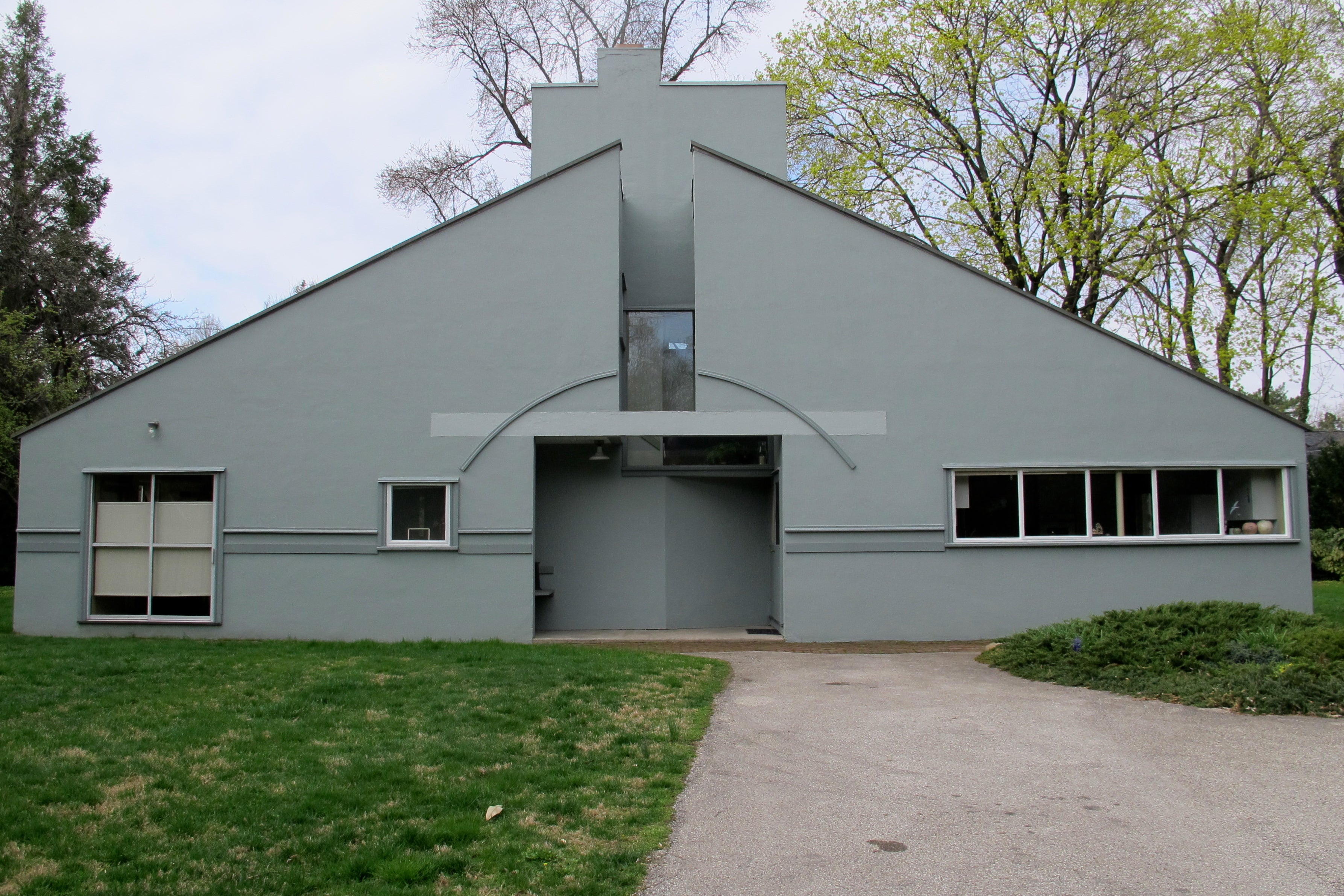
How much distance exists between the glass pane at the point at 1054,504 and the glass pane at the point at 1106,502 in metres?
0.19

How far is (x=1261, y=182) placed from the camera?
2262cm

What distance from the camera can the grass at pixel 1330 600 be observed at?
15.2 m

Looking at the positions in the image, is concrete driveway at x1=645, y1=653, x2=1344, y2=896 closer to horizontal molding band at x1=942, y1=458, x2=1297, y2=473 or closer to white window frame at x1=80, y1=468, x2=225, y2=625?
horizontal molding band at x1=942, y1=458, x2=1297, y2=473

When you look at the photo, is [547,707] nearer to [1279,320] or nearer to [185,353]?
[185,353]

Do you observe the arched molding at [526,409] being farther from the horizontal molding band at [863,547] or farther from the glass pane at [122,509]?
the glass pane at [122,509]

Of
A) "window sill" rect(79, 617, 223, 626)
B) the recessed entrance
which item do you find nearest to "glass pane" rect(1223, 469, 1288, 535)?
the recessed entrance

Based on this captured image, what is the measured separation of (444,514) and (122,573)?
448 cm

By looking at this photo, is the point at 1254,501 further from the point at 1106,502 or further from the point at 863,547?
the point at 863,547

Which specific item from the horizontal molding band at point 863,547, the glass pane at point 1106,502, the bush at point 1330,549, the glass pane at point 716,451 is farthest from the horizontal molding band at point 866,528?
the bush at point 1330,549

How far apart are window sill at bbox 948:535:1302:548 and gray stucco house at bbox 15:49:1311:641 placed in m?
0.03

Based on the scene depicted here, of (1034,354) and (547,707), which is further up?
(1034,354)

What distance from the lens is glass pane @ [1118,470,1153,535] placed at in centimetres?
1369

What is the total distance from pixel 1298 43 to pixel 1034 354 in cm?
1389

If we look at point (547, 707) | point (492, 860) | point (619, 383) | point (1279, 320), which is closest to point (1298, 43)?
point (1279, 320)
